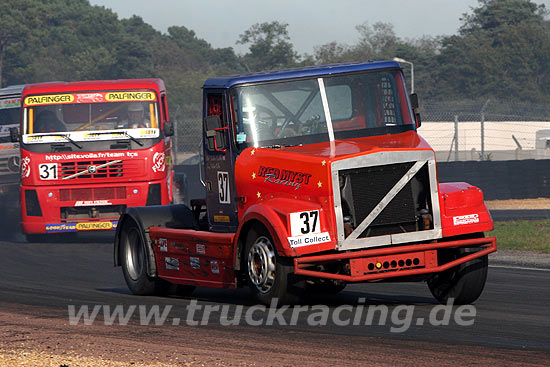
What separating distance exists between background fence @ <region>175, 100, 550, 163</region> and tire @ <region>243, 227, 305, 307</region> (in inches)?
978

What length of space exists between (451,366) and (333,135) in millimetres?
3767

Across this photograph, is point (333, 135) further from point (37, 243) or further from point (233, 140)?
point (37, 243)

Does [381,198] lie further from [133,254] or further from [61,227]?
[61,227]

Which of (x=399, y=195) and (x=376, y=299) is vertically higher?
(x=399, y=195)

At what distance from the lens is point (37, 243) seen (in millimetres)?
19766

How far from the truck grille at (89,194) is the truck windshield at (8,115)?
6327 mm

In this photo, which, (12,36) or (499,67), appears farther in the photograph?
(12,36)

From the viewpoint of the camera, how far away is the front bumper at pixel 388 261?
8.80 meters

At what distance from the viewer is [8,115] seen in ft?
81.5

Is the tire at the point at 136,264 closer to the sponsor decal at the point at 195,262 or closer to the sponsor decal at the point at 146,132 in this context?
the sponsor decal at the point at 195,262

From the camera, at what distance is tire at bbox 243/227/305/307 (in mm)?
9000

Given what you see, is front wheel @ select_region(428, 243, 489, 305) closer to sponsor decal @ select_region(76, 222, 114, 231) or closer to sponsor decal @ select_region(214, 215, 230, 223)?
sponsor decal @ select_region(214, 215, 230, 223)

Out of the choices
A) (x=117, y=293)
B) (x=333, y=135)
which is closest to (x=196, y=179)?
(x=117, y=293)

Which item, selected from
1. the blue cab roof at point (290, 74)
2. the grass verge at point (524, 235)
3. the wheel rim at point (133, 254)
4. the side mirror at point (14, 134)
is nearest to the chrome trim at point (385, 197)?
the blue cab roof at point (290, 74)
